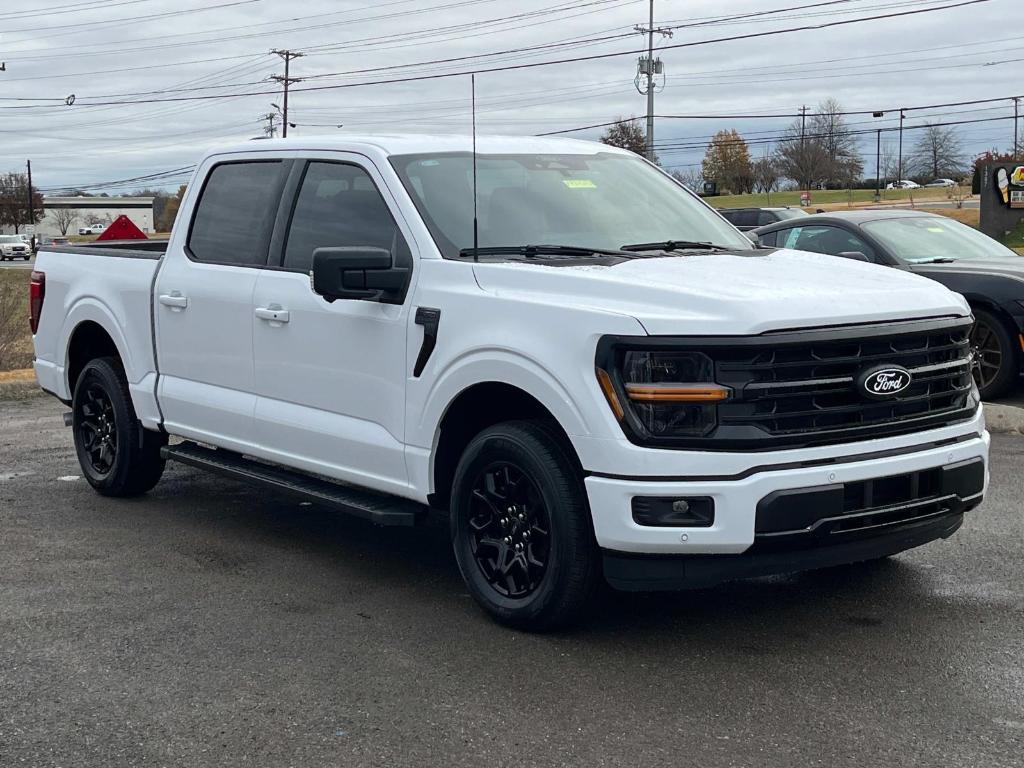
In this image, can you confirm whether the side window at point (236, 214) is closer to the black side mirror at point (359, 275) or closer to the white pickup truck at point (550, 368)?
the white pickup truck at point (550, 368)

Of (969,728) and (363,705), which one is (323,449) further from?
(969,728)

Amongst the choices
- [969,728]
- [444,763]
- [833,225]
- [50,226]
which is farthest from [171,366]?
[50,226]

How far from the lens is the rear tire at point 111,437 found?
24.8 ft

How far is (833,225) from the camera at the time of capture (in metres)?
11.7

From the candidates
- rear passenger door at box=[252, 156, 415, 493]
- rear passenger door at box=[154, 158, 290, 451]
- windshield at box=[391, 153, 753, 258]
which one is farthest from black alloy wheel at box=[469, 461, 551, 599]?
rear passenger door at box=[154, 158, 290, 451]

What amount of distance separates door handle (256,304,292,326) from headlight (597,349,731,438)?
6.71ft

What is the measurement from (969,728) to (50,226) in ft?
579

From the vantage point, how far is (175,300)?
6945mm

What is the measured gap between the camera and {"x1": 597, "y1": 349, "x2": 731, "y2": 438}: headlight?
179 inches

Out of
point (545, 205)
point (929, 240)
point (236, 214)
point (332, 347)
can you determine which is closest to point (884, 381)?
point (545, 205)

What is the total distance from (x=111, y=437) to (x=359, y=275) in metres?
2.98

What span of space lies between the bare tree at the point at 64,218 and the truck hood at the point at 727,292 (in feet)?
536

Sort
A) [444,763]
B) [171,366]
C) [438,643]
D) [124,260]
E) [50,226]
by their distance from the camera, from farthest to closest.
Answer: [50,226]
[124,260]
[171,366]
[438,643]
[444,763]

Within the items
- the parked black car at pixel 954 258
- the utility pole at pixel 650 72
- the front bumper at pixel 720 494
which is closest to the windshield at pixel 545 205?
the front bumper at pixel 720 494
